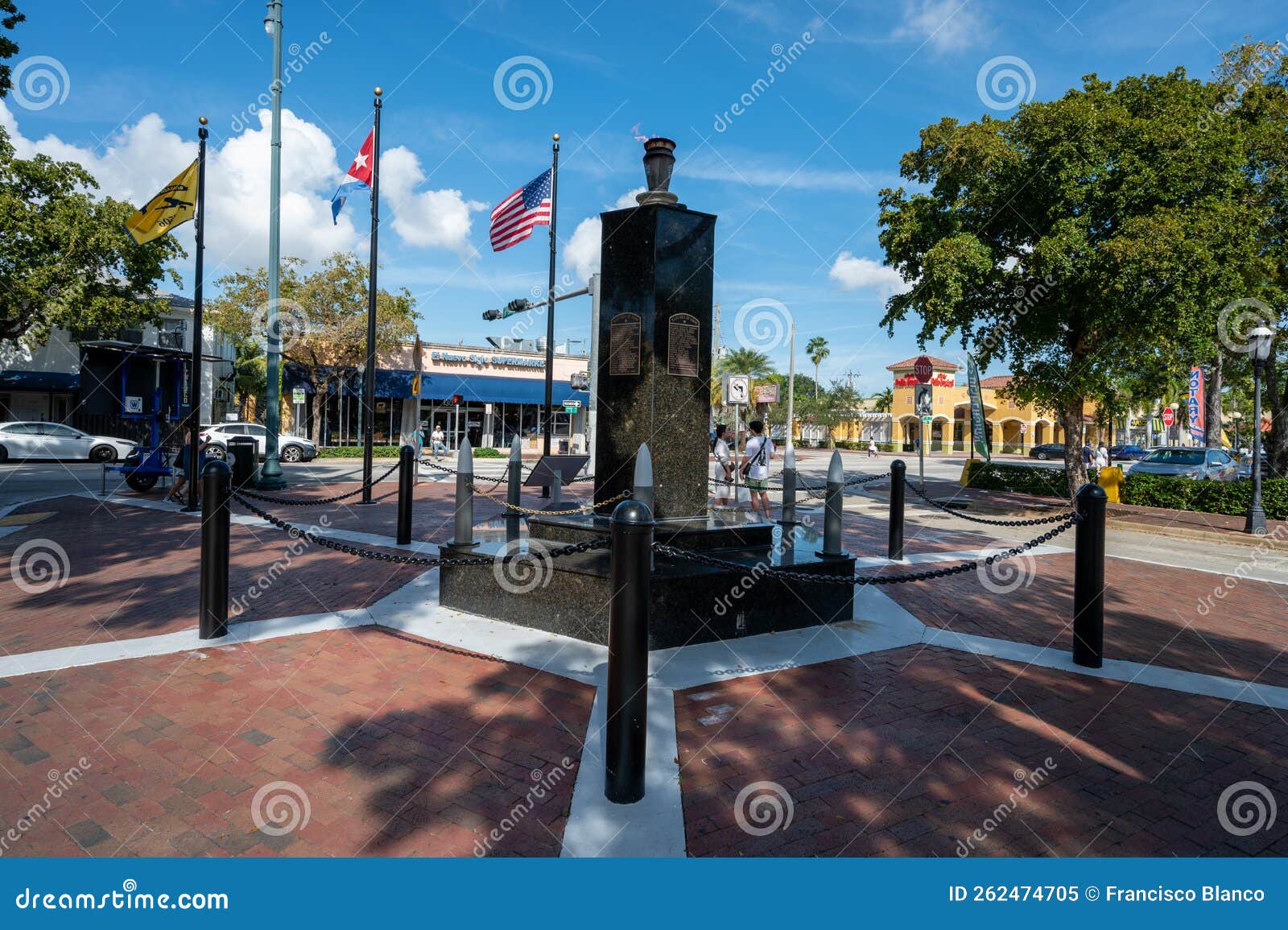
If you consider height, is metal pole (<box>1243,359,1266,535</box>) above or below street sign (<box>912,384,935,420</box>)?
below

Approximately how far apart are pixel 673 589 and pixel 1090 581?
3045mm

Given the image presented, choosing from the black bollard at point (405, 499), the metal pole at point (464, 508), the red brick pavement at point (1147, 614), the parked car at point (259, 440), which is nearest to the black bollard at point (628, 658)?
the metal pole at point (464, 508)

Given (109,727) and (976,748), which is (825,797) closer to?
(976,748)

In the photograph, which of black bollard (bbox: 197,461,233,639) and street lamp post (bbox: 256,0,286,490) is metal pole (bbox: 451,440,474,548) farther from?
street lamp post (bbox: 256,0,286,490)

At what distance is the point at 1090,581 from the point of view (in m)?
5.31

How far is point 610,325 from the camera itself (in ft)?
22.5

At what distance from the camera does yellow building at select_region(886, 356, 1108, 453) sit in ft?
214

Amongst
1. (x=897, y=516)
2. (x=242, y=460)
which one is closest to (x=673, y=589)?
(x=897, y=516)

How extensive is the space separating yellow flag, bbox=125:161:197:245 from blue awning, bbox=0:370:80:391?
75.8ft

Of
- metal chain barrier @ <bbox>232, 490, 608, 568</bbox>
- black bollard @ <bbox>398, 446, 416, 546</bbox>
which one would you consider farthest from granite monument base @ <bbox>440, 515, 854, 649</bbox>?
black bollard @ <bbox>398, 446, 416, 546</bbox>

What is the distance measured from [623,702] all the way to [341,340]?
3487 cm

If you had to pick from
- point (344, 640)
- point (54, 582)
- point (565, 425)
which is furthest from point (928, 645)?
point (565, 425)

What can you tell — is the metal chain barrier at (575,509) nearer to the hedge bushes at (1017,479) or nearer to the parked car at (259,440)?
the hedge bushes at (1017,479)

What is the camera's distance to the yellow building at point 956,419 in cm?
6512
